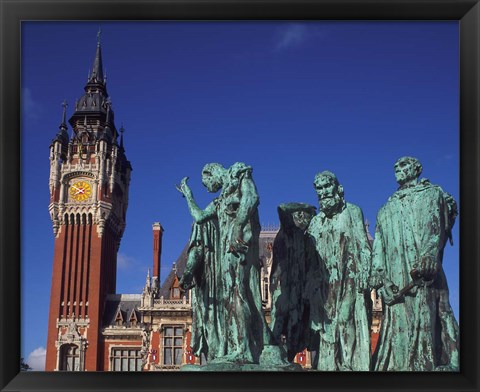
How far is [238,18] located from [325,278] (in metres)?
6.02

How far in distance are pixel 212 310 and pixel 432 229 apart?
3.98 meters

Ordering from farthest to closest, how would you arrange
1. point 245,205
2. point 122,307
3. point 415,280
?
1. point 122,307
2. point 245,205
3. point 415,280

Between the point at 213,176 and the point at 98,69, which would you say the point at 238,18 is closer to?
the point at 213,176

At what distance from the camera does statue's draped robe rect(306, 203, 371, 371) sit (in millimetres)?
16016

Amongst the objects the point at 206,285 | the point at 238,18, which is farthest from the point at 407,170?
the point at 238,18

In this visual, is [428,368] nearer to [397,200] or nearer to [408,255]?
[408,255]

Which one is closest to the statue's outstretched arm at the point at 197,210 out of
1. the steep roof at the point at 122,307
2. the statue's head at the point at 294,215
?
the statue's head at the point at 294,215

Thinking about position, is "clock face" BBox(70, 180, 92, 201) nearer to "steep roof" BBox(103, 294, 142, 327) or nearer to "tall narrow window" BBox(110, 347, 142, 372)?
"steep roof" BBox(103, 294, 142, 327)

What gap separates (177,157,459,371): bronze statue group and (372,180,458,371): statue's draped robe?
0.02 m

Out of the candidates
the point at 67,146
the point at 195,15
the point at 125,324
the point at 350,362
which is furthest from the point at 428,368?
the point at 67,146

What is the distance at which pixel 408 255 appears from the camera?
15.8 metres

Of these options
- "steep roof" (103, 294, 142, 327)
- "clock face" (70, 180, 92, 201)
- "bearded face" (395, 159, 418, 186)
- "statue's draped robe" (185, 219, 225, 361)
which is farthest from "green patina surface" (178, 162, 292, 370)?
"clock face" (70, 180, 92, 201)

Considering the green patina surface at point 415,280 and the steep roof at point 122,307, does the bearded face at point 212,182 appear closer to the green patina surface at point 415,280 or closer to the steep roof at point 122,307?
the green patina surface at point 415,280

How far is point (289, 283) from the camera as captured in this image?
16.4m
